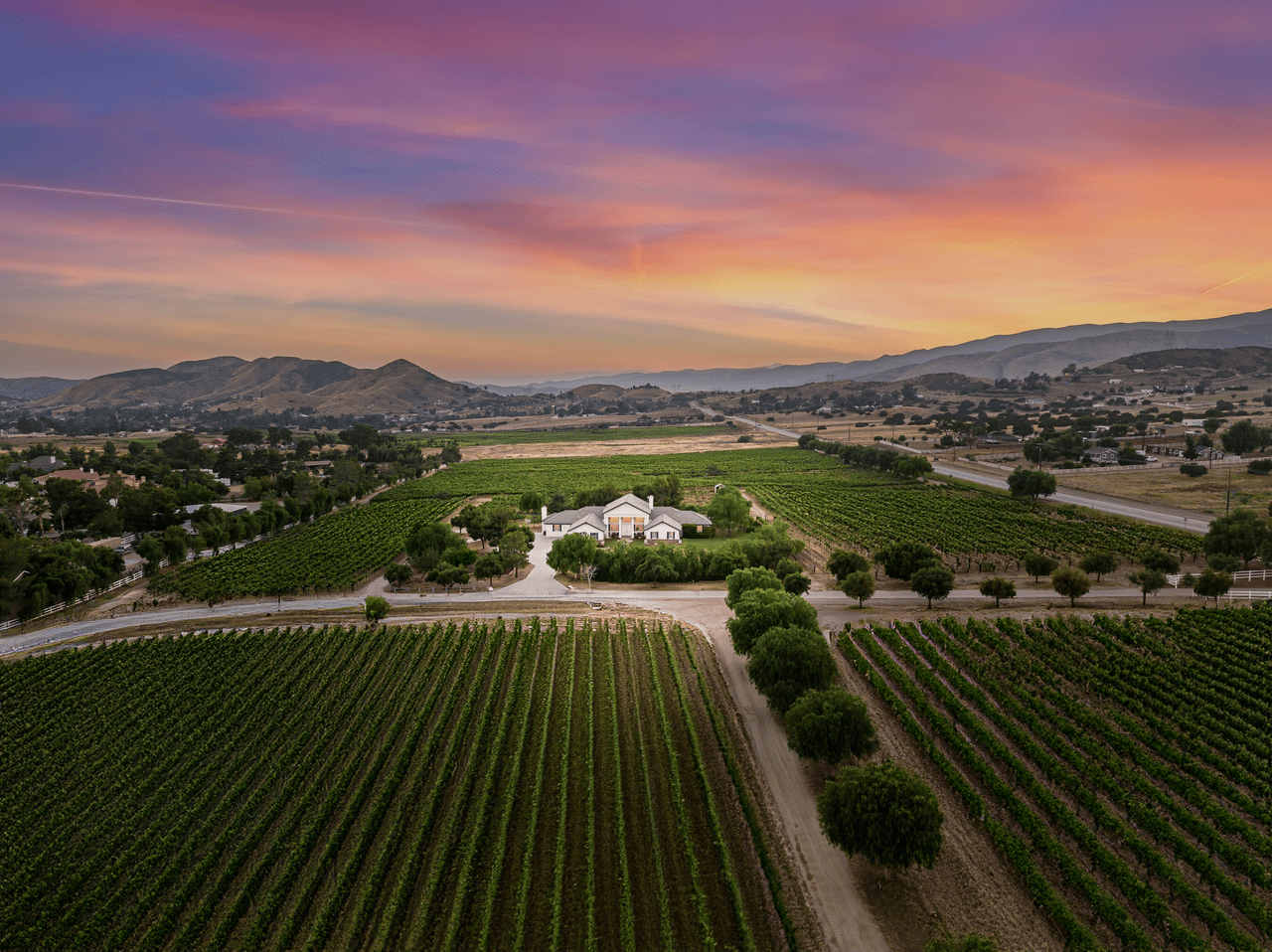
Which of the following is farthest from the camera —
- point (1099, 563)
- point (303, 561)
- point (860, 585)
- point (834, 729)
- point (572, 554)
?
point (303, 561)

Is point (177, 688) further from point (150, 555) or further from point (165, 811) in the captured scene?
point (150, 555)

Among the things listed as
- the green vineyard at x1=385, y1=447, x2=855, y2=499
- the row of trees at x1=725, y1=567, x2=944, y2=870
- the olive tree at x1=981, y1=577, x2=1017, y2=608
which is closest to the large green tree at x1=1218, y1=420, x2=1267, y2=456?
the green vineyard at x1=385, y1=447, x2=855, y2=499

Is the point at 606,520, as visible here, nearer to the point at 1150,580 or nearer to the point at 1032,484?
the point at 1150,580

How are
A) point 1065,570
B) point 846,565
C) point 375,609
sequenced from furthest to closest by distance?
point 846,565, point 1065,570, point 375,609

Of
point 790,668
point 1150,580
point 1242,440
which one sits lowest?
point 1150,580

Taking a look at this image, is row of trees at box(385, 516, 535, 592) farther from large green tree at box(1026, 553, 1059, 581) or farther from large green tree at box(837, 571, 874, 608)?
large green tree at box(1026, 553, 1059, 581)

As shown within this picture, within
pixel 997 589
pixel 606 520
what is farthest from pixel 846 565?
pixel 606 520

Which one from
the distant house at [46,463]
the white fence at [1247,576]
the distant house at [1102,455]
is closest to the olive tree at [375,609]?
the white fence at [1247,576]
